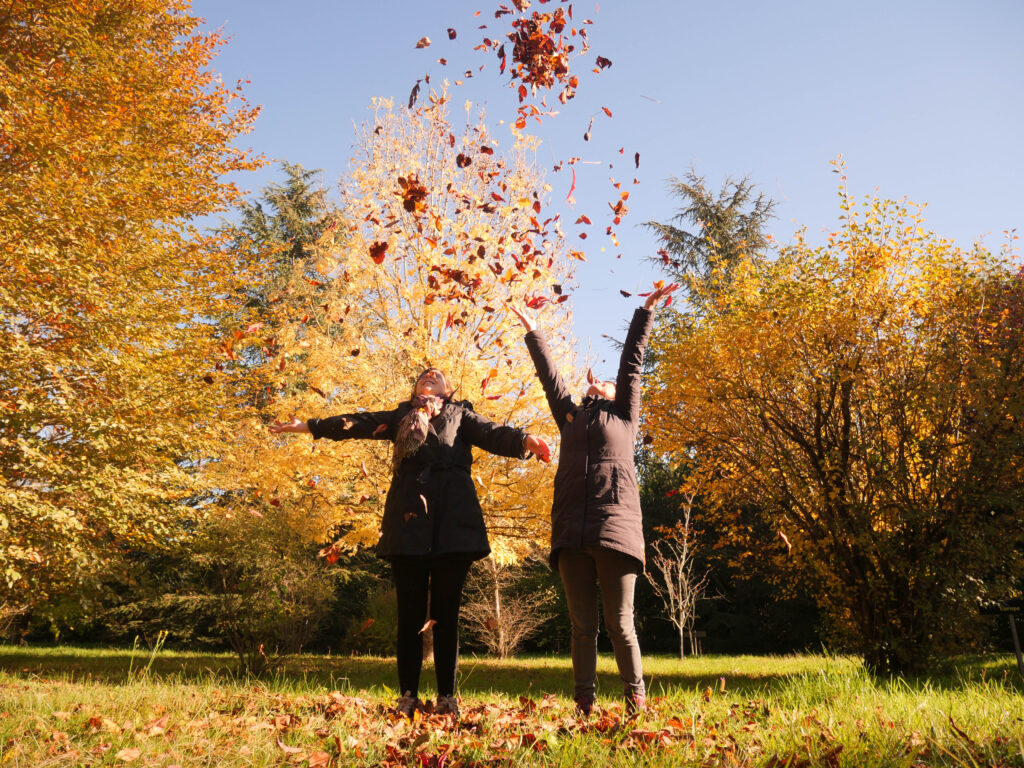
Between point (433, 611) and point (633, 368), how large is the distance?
1602 mm

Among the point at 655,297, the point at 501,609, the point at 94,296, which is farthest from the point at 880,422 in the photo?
the point at 501,609

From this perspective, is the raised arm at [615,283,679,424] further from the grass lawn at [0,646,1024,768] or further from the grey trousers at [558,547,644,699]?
the grass lawn at [0,646,1024,768]

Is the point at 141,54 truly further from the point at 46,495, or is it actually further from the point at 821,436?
the point at 821,436

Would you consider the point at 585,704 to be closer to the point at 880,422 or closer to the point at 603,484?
the point at 603,484

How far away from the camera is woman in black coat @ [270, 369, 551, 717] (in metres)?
3.12

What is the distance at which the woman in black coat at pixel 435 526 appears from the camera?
3.12 metres

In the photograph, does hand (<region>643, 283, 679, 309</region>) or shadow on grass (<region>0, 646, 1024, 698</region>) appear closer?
hand (<region>643, 283, 679, 309</region>)

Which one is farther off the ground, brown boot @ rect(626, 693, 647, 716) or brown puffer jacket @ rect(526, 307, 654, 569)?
brown puffer jacket @ rect(526, 307, 654, 569)

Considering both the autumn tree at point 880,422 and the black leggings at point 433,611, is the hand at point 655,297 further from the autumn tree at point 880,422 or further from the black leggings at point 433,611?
the autumn tree at point 880,422

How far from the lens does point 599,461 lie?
3.22 m

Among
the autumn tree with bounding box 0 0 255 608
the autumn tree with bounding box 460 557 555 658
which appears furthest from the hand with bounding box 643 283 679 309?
the autumn tree with bounding box 460 557 555 658

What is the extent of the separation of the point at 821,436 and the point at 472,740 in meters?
6.44

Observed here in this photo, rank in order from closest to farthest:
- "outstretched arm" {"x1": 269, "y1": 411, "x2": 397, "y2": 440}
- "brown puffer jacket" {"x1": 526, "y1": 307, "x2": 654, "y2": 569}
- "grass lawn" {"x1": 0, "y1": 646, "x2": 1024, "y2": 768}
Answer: "grass lawn" {"x1": 0, "y1": 646, "x2": 1024, "y2": 768} < "brown puffer jacket" {"x1": 526, "y1": 307, "x2": 654, "y2": 569} < "outstretched arm" {"x1": 269, "y1": 411, "x2": 397, "y2": 440}

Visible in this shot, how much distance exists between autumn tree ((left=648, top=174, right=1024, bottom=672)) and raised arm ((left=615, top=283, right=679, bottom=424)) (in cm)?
467
